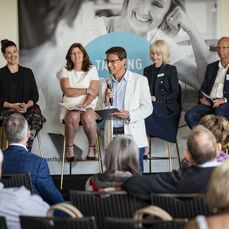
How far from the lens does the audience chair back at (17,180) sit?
14.9 ft

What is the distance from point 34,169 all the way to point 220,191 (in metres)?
2.46

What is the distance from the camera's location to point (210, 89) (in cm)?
799

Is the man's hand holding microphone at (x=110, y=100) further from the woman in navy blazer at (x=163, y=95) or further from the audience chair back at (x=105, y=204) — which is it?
the audience chair back at (x=105, y=204)

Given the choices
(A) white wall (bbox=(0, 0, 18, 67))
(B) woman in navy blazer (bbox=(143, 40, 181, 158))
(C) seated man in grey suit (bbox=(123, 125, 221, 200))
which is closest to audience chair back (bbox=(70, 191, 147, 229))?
(C) seated man in grey suit (bbox=(123, 125, 221, 200))

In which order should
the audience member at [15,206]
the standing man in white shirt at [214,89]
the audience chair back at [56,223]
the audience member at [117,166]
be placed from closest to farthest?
the audience chair back at [56,223] < the audience member at [15,206] < the audience member at [117,166] < the standing man in white shirt at [214,89]

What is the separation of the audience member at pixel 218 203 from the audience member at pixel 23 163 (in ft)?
7.73

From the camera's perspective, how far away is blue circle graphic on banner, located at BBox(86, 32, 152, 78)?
352 inches

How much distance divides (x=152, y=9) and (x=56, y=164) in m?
2.55

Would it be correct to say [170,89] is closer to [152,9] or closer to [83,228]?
[152,9]

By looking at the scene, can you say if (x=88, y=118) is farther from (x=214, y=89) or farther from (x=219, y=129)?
(x=219, y=129)

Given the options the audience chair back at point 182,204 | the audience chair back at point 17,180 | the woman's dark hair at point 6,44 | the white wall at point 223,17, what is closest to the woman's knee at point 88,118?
the woman's dark hair at point 6,44

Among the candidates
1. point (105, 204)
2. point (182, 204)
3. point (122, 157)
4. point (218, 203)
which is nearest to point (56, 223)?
point (105, 204)

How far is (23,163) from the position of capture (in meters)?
4.99

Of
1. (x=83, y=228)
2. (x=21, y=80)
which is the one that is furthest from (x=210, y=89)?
(x=83, y=228)
